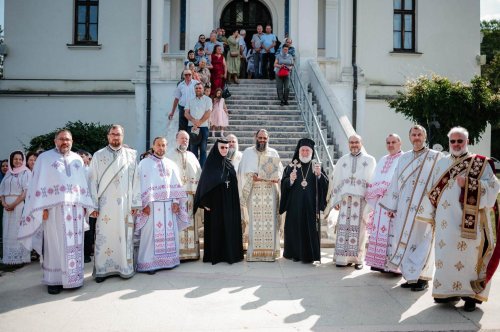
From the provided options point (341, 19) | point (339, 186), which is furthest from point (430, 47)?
point (339, 186)

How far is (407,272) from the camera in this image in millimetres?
6363

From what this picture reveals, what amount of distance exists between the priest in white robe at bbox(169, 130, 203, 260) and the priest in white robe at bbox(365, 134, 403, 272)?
2763 millimetres

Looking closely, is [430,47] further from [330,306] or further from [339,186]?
[330,306]

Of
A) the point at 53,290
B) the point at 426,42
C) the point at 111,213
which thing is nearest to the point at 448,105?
the point at 426,42

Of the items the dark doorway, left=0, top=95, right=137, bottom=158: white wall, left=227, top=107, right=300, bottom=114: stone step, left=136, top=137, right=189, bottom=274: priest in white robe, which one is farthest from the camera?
the dark doorway

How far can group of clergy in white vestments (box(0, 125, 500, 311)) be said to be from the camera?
5.64 meters

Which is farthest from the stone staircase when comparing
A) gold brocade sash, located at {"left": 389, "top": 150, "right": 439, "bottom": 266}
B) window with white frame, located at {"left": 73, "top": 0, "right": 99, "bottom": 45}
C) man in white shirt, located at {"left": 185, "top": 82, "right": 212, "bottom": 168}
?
window with white frame, located at {"left": 73, "top": 0, "right": 99, "bottom": 45}

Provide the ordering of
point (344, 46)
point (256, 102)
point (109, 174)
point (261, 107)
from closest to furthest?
1. point (109, 174)
2. point (261, 107)
3. point (256, 102)
4. point (344, 46)

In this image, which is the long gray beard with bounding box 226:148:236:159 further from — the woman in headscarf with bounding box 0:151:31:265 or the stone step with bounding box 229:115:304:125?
the stone step with bounding box 229:115:304:125

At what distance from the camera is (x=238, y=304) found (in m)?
5.78

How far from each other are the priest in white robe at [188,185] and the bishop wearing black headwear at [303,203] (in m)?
1.45

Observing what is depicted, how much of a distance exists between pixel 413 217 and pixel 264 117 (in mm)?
6733

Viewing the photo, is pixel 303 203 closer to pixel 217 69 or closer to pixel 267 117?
pixel 267 117

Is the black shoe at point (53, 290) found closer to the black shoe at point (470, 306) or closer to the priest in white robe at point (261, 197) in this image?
the priest in white robe at point (261, 197)
